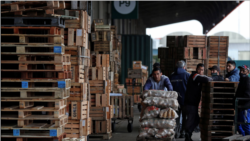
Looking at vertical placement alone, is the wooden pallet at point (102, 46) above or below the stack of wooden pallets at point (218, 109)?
above

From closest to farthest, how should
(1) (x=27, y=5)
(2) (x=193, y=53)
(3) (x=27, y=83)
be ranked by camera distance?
(3) (x=27, y=83) → (1) (x=27, y=5) → (2) (x=193, y=53)

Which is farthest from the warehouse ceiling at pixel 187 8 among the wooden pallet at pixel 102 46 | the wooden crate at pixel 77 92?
the wooden crate at pixel 77 92

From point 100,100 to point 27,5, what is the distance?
442 cm

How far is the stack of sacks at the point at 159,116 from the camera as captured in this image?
782cm

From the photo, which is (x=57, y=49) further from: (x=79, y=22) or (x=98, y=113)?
(x=98, y=113)

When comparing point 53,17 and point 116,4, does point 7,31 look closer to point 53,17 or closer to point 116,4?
point 53,17

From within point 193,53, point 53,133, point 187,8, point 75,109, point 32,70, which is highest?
point 187,8

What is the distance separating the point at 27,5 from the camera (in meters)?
7.09

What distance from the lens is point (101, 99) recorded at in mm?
10727

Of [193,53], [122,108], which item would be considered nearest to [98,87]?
[122,108]

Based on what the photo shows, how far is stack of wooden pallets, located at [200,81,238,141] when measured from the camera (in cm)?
905

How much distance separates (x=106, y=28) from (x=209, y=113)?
668 centimetres

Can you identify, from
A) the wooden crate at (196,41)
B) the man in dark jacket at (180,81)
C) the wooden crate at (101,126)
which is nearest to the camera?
the man in dark jacket at (180,81)

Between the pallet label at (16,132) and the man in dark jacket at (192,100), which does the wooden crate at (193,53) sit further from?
the pallet label at (16,132)
